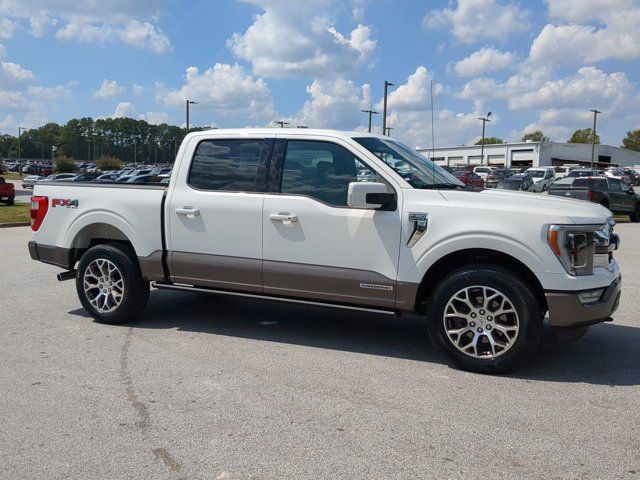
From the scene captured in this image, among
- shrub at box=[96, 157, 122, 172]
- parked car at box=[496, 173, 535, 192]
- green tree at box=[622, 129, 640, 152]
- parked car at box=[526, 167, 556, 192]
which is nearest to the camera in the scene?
parked car at box=[496, 173, 535, 192]

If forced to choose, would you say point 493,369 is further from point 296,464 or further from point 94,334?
point 94,334

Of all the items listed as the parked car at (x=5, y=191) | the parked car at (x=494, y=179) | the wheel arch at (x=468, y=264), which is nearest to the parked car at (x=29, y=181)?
the parked car at (x=5, y=191)

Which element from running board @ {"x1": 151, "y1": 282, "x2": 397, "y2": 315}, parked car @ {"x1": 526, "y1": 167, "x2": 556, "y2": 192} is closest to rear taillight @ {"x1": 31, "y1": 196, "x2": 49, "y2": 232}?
running board @ {"x1": 151, "y1": 282, "x2": 397, "y2": 315}

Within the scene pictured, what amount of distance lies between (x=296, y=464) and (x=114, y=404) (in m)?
1.54

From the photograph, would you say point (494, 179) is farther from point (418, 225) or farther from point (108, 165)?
point (108, 165)

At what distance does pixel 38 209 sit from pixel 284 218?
3.10 metres

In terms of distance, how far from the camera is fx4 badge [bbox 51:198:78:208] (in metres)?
6.55

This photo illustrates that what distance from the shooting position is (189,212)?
5844mm

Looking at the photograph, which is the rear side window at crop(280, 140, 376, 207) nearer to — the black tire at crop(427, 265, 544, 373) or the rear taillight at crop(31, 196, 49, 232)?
the black tire at crop(427, 265, 544, 373)

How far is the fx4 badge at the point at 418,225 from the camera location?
16.4 feet

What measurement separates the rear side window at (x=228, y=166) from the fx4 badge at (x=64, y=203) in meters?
1.48

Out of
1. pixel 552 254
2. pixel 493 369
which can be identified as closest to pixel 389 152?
pixel 552 254

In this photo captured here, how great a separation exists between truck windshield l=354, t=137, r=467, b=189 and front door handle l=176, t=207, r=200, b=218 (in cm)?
167

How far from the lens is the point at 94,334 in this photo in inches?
237
